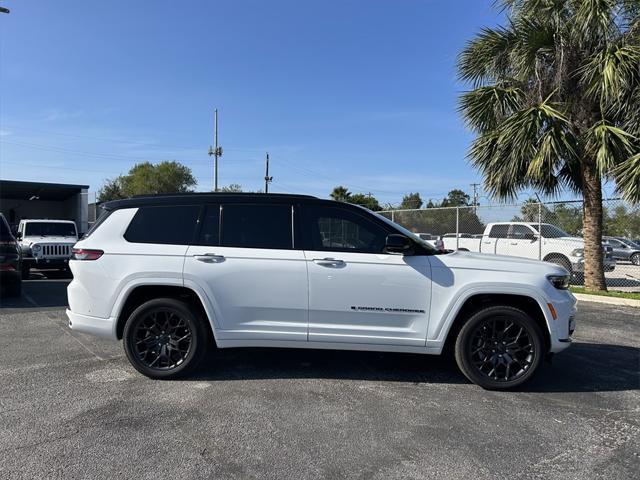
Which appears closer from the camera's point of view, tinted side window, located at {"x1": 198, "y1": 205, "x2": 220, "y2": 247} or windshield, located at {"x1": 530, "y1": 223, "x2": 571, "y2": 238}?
tinted side window, located at {"x1": 198, "y1": 205, "x2": 220, "y2": 247}

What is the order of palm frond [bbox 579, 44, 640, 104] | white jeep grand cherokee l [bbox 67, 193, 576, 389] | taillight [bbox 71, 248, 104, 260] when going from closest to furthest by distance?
1. white jeep grand cherokee l [bbox 67, 193, 576, 389]
2. taillight [bbox 71, 248, 104, 260]
3. palm frond [bbox 579, 44, 640, 104]

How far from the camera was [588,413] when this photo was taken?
4.34 metres

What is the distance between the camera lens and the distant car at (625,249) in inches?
955

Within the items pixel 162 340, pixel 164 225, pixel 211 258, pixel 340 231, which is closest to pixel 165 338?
pixel 162 340

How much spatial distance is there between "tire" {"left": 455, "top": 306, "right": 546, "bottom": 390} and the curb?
6159 millimetres

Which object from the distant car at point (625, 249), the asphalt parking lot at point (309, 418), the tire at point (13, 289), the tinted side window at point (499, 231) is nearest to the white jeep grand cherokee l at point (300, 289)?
the asphalt parking lot at point (309, 418)

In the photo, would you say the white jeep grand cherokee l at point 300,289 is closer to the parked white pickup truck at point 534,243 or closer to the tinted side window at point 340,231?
the tinted side window at point 340,231

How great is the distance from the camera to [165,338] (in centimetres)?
502

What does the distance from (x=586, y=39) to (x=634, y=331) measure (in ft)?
20.4

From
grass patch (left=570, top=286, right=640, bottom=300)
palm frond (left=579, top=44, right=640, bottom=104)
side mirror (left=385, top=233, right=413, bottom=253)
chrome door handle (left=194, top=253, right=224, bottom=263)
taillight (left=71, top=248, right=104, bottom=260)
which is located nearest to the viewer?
side mirror (left=385, top=233, right=413, bottom=253)

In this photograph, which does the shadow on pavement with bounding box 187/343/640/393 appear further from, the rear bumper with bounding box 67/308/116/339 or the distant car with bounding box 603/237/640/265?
the distant car with bounding box 603/237/640/265

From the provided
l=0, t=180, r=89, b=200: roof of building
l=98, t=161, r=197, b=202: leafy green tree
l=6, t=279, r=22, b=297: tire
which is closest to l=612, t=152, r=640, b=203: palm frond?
l=6, t=279, r=22, b=297: tire

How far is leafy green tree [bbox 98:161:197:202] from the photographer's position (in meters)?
63.4

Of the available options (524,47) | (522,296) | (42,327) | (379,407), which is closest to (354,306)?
(379,407)
